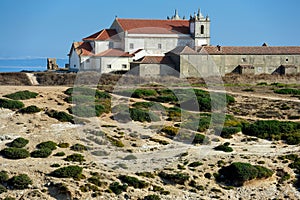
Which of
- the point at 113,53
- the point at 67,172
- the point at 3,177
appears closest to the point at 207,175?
the point at 67,172

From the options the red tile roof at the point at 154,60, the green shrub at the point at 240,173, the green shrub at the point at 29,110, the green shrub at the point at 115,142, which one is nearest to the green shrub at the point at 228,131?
the green shrub at the point at 240,173

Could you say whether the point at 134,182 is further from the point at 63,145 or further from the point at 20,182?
the point at 63,145

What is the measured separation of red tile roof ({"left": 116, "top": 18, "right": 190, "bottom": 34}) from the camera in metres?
67.6

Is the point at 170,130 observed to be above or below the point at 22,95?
below

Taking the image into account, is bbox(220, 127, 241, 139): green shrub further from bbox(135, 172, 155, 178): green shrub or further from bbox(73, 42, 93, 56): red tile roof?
bbox(73, 42, 93, 56): red tile roof

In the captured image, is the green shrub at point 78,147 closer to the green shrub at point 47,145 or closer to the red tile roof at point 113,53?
the green shrub at point 47,145

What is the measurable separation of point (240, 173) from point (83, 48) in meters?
40.4

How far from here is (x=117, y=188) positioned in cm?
2584

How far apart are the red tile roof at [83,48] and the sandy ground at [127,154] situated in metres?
26.3

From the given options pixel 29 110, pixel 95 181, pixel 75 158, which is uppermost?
pixel 29 110

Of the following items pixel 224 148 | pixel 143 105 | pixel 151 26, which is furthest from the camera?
pixel 151 26

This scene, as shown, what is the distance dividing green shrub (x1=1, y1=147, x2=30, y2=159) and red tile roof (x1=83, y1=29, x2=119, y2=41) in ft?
124

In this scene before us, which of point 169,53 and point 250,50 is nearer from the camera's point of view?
point 169,53

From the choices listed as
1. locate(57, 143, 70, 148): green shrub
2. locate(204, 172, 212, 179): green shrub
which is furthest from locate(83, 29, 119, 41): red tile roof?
locate(204, 172, 212, 179): green shrub
